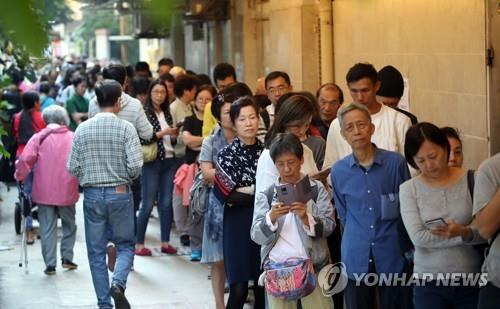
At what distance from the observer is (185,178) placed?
10.3 m

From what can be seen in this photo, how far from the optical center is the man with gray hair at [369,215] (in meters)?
5.66

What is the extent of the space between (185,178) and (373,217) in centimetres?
482

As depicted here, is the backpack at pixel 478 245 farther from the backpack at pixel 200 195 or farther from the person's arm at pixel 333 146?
the backpack at pixel 200 195

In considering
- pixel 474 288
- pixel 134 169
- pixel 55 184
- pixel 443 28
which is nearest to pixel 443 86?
pixel 443 28

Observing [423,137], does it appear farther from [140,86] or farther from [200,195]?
[140,86]

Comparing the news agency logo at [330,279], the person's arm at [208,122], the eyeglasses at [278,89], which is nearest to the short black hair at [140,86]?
the person's arm at [208,122]

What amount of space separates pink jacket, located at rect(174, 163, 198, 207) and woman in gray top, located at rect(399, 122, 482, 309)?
500 cm

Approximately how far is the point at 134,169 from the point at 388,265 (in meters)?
3.06

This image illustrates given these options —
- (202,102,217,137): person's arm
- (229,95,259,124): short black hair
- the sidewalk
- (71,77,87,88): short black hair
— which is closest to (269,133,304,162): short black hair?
(229,95,259,124): short black hair

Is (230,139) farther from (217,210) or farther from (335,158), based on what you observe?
(335,158)

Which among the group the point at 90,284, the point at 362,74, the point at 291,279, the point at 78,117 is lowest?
the point at 90,284

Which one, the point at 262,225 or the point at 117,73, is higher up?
the point at 117,73

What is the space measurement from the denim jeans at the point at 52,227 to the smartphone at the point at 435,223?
5.88 meters

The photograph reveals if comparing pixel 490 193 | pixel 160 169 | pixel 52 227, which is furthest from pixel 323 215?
pixel 160 169
